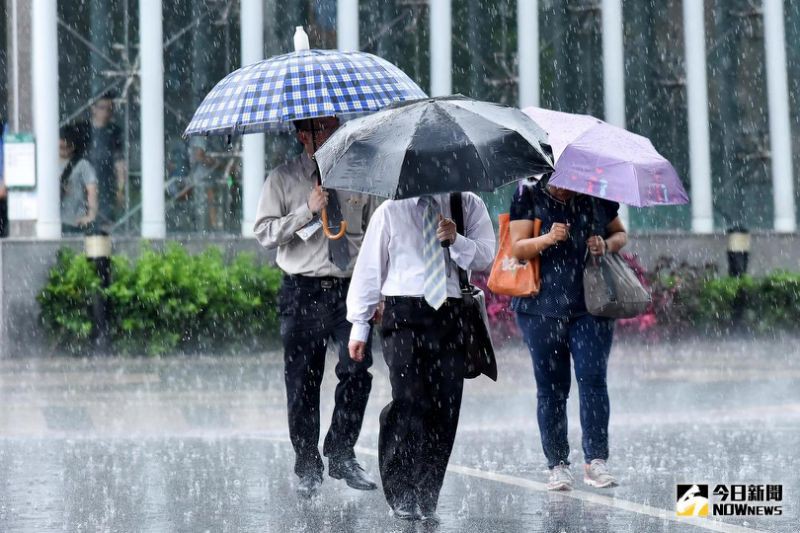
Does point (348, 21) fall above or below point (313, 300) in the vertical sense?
above

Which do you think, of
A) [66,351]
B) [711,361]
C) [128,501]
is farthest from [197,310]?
[128,501]

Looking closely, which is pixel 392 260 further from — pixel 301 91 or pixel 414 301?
pixel 301 91

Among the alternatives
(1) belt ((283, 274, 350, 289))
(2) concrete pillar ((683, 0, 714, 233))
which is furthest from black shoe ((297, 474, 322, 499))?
(2) concrete pillar ((683, 0, 714, 233))

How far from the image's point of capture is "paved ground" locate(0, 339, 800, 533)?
7.59 m

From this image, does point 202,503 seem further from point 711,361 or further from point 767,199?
point 767,199

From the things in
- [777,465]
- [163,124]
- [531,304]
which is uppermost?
[163,124]

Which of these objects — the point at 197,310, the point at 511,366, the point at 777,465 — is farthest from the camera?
the point at 197,310

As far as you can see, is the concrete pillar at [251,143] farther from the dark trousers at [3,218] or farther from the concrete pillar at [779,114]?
the concrete pillar at [779,114]

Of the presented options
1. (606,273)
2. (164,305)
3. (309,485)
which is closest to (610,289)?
(606,273)

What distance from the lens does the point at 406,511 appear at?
7.27 metres

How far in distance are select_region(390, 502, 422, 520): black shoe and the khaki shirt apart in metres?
1.48

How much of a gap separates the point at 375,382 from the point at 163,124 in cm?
578

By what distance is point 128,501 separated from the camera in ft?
26.7

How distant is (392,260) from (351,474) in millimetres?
1588
